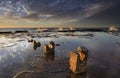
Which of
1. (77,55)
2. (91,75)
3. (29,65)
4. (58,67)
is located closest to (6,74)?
(29,65)

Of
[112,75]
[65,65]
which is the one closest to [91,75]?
[112,75]

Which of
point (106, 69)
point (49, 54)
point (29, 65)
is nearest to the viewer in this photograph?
point (106, 69)

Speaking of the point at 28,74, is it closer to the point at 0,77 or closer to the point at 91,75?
the point at 0,77

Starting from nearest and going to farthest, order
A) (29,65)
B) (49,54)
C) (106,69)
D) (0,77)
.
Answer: (0,77), (106,69), (29,65), (49,54)

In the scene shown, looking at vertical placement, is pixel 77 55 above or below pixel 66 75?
above

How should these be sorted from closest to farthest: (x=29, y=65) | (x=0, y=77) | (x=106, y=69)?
(x=0, y=77) < (x=106, y=69) < (x=29, y=65)

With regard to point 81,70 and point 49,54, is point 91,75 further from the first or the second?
point 49,54

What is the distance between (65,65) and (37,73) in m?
4.60

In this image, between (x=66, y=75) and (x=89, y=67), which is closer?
(x=66, y=75)

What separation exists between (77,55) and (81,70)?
192cm

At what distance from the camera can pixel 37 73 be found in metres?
17.5

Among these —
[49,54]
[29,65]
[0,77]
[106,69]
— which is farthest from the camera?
[49,54]

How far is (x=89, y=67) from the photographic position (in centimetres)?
2002

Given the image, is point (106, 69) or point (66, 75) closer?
point (66, 75)
